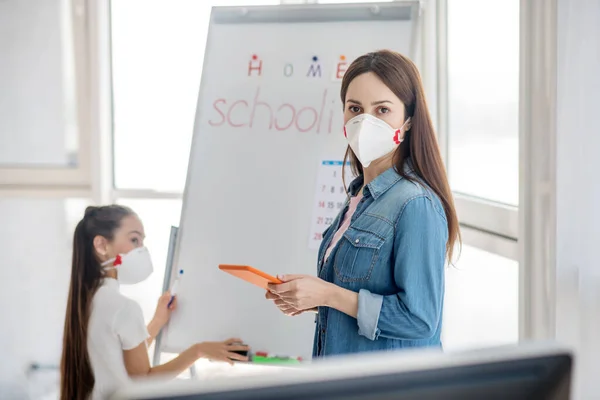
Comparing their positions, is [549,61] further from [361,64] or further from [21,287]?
[21,287]

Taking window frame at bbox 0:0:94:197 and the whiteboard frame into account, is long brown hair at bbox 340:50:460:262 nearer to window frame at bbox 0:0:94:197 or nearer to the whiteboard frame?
the whiteboard frame

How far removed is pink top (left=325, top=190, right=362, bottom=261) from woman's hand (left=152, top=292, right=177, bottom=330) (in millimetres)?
879

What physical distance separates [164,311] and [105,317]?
34 cm

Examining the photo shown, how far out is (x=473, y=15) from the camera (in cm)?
242

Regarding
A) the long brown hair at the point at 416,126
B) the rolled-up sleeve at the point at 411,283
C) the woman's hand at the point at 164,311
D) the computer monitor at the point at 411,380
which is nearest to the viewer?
the computer monitor at the point at 411,380

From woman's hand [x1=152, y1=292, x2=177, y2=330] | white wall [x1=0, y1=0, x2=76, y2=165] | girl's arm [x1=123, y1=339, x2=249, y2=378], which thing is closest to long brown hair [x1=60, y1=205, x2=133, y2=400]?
girl's arm [x1=123, y1=339, x2=249, y2=378]

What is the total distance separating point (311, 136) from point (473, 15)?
2.26ft

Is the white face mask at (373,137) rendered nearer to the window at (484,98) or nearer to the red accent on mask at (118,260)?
the window at (484,98)

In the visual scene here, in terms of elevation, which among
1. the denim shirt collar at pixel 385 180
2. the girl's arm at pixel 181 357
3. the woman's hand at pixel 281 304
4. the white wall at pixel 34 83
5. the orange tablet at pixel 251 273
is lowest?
the girl's arm at pixel 181 357

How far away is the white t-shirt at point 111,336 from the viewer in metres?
1.93

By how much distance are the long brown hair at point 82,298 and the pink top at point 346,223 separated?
30.4 inches

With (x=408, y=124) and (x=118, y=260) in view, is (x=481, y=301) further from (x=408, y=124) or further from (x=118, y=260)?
(x=118, y=260)

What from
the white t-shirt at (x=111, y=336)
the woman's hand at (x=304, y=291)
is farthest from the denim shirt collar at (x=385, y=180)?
the white t-shirt at (x=111, y=336)

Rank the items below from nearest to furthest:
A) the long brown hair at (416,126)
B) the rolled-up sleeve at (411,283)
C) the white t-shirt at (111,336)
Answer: the rolled-up sleeve at (411,283), the long brown hair at (416,126), the white t-shirt at (111,336)
